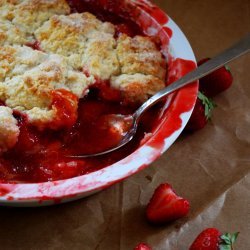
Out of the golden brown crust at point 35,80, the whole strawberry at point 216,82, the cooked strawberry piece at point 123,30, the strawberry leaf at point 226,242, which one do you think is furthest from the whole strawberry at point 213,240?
the cooked strawberry piece at point 123,30

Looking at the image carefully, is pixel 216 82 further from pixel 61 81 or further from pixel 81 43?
pixel 61 81

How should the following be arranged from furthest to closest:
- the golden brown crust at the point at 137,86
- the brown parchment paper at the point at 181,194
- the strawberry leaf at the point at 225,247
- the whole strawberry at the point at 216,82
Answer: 1. the whole strawberry at the point at 216,82
2. the golden brown crust at the point at 137,86
3. the brown parchment paper at the point at 181,194
4. the strawberry leaf at the point at 225,247

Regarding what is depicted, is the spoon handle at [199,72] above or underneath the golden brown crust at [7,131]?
above

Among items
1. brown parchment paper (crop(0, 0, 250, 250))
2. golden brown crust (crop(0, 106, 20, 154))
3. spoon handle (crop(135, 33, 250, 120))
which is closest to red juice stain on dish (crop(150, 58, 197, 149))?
spoon handle (crop(135, 33, 250, 120))

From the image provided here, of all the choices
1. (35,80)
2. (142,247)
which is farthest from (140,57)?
(142,247)

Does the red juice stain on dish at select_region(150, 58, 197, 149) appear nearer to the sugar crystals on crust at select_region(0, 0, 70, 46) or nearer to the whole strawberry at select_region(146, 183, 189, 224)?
the whole strawberry at select_region(146, 183, 189, 224)

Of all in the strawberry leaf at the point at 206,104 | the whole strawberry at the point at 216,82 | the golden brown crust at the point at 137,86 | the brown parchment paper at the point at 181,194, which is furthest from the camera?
the whole strawberry at the point at 216,82

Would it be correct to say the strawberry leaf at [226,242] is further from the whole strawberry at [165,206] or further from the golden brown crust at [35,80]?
the golden brown crust at [35,80]
